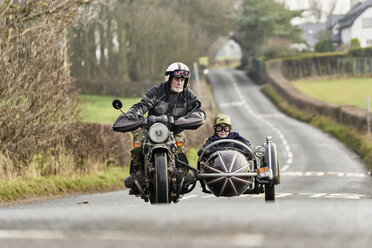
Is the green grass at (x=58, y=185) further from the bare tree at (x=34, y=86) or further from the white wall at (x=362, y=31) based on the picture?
the white wall at (x=362, y=31)

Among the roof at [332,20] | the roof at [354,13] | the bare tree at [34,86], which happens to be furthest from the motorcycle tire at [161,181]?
the roof at [332,20]

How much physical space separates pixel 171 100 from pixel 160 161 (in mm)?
1488

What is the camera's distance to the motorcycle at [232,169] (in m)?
10.2

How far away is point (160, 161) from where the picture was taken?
9367 millimetres

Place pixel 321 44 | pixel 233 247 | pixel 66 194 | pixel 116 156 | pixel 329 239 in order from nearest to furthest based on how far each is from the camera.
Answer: pixel 233 247, pixel 329 239, pixel 66 194, pixel 116 156, pixel 321 44

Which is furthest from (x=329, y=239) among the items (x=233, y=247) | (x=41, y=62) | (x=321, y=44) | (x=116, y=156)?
(x=321, y=44)

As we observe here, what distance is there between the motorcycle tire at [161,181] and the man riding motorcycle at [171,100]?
0.99 m

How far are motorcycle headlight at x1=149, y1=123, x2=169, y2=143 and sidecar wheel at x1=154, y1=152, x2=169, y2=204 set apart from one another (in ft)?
1.08

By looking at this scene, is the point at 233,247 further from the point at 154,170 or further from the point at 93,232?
the point at 154,170

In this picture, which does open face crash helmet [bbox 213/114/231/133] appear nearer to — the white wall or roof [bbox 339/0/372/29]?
roof [bbox 339/0/372/29]

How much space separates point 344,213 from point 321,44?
107m

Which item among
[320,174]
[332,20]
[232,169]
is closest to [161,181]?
[232,169]

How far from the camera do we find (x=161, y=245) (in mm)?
3721

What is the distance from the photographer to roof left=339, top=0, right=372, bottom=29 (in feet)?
378
